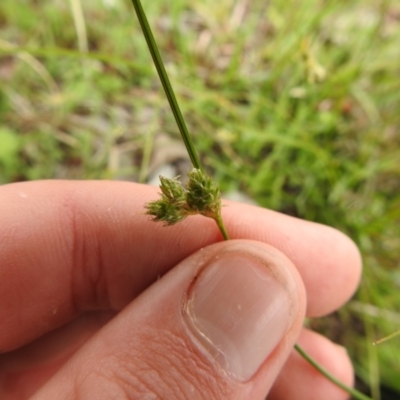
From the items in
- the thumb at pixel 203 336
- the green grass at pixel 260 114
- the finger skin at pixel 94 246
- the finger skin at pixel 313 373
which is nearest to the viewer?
the thumb at pixel 203 336

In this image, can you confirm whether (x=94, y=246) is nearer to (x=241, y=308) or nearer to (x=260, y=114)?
(x=241, y=308)

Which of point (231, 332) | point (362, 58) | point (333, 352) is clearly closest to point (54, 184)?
point (231, 332)

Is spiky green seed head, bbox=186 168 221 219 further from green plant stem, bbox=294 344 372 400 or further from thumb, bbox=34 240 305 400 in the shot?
green plant stem, bbox=294 344 372 400

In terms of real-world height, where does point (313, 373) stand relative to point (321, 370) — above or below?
below

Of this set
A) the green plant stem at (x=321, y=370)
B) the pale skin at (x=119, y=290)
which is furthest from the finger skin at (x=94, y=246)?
the green plant stem at (x=321, y=370)

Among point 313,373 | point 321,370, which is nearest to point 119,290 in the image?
point 321,370

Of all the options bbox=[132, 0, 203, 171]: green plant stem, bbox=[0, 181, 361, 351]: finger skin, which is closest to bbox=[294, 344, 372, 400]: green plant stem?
bbox=[0, 181, 361, 351]: finger skin

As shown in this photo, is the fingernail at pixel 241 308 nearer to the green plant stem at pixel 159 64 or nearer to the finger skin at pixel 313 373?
the green plant stem at pixel 159 64
